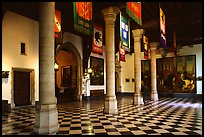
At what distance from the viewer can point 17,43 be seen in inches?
458

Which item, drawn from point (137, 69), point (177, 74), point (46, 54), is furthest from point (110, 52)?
point (177, 74)

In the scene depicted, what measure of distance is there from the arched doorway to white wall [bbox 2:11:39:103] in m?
2.49

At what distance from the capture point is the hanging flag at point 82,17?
263 inches

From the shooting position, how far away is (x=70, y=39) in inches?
618

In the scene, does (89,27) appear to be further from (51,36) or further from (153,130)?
(153,130)

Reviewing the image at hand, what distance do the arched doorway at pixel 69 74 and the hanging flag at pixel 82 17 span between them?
25.0 ft

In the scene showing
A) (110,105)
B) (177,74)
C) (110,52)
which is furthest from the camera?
(177,74)

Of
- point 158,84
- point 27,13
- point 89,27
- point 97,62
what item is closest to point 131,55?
point 158,84

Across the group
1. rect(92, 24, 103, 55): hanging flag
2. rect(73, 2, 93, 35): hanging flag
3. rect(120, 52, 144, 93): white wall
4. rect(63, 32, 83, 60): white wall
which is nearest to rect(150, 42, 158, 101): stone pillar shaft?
rect(63, 32, 83, 60): white wall

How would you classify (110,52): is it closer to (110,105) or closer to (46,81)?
(110,105)

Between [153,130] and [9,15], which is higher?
[9,15]

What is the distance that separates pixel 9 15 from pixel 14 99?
16.6ft

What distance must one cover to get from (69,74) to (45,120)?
13.7m

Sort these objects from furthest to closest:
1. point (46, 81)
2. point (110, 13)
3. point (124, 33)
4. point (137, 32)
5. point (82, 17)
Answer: point (137, 32) → point (124, 33) → point (110, 13) → point (82, 17) → point (46, 81)
